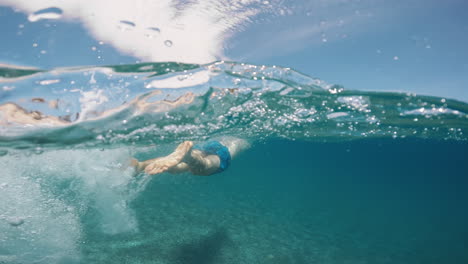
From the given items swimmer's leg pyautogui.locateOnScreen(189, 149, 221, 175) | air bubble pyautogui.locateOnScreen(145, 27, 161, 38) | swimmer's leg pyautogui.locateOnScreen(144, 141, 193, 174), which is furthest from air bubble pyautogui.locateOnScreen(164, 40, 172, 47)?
swimmer's leg pyautogui.locateOnScreen(189, 149, 221, 175)

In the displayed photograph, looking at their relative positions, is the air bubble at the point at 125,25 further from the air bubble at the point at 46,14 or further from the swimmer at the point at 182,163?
the swimmer at the point at 182,163

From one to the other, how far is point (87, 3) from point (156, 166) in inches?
166

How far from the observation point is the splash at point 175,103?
7.30 m

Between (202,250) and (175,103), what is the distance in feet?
22.4

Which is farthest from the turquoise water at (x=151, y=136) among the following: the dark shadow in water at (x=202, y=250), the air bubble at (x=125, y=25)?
the air bubble at (x=125, y=25)

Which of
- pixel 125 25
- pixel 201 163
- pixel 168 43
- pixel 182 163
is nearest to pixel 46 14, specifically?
pixel 125 25

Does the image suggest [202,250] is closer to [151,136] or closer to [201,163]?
[201,163]

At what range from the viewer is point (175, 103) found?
10.6 metres

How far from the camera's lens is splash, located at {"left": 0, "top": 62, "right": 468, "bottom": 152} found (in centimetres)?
730

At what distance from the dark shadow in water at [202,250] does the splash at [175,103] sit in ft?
20.7

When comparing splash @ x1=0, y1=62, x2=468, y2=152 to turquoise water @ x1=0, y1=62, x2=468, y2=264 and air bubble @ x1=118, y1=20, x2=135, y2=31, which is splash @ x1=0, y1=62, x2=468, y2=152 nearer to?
turquoise water @ x1=0, y1=62, x2=468, y2=264

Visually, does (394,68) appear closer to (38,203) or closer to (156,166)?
(156,166)

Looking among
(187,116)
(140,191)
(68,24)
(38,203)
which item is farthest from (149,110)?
(140,191)

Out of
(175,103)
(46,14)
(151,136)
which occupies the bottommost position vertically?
(151,136)
